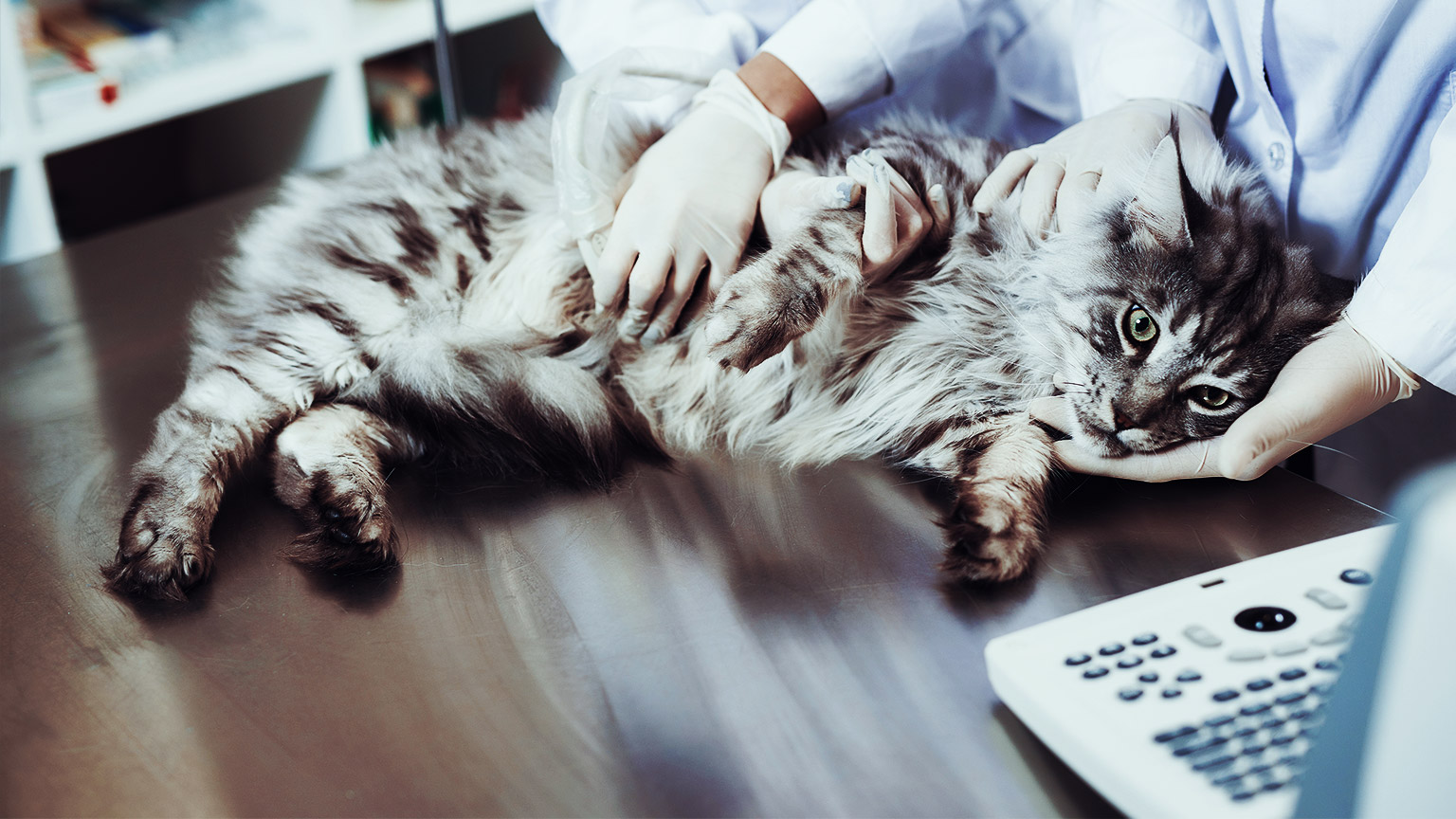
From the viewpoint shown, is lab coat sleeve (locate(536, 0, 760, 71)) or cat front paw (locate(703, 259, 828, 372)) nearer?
cat front paw (locate(703, 259, 828, 372))

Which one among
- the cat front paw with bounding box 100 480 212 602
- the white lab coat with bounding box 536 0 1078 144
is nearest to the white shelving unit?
the white lab coat with bounding box 536 0 1078 144

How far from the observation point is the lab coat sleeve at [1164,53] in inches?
52.2

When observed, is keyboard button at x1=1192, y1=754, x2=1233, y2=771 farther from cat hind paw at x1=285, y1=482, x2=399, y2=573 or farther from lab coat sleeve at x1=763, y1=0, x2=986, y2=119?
lab coat sleeve at x1=763, y1=0, x2=986, y2=119

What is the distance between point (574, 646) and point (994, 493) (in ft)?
1.61

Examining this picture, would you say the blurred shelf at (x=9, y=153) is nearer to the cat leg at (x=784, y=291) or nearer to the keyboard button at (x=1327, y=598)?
the cat leg at (x=784, y=291)

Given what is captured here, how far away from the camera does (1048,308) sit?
1.27 meters

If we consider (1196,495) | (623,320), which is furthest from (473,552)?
(1196,495)

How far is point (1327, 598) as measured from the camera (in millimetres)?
773

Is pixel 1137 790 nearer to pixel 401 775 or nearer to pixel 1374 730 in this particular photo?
pixel 1374 730

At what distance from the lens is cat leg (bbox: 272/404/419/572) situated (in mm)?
964

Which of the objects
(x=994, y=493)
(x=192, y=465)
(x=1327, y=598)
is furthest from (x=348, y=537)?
(x=1327, y=598)

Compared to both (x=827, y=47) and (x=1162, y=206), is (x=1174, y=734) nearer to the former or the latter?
(x=1162, y=206)

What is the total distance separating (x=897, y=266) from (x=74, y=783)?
1.09 m

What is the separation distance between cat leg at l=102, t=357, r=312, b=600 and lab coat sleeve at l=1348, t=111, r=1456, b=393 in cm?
125
